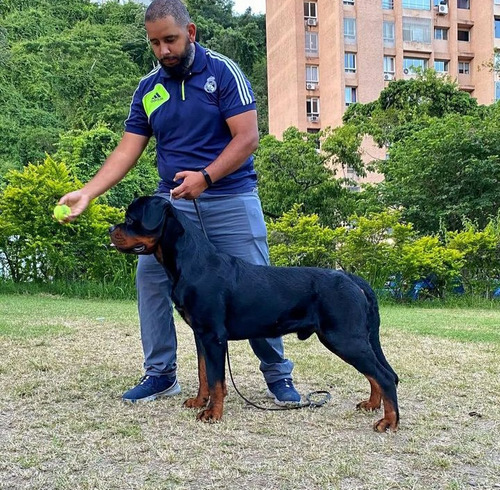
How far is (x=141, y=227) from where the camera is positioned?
3.04 m

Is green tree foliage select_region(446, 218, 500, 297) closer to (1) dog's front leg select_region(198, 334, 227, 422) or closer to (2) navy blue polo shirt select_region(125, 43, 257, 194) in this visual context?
(2) navy blue polo shirt select_region(125, 43, 257, 194)

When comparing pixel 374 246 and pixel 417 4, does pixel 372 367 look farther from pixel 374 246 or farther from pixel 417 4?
pixel 417 4

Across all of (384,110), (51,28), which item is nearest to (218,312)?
(384,110)

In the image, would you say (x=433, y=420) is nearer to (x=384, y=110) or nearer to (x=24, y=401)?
(x=24, y=401)

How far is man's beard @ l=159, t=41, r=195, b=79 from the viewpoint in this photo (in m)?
3.28

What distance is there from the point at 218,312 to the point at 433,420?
125 centimetres

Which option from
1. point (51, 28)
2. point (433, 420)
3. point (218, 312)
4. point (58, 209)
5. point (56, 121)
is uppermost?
point (51, 28)

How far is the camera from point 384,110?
26547mm

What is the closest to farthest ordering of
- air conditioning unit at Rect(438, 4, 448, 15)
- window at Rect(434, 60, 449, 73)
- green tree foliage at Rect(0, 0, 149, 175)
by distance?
green tree foliage at Rect(0, 0, 149, 175), air conditioning unit at Rect(438, 4, 448, 15), window at Rect(434, 60, 449, 73)

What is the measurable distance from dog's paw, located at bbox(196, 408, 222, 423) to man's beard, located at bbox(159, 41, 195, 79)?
1841 mm

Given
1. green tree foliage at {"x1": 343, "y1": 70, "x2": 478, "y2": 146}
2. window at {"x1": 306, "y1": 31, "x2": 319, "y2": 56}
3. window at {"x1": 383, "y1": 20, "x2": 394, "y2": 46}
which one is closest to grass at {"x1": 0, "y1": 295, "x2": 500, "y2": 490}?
green tree foliage at {"x1": 343, "y1": 70, "x2": 478, "y2": 146}

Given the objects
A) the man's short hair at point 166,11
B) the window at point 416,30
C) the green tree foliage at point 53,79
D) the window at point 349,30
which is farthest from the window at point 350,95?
the man's short hair at point 166,11

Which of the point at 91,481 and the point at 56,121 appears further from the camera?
the point at 56,121

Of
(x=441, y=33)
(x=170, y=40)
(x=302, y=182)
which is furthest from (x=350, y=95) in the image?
(x=170, y=40)
